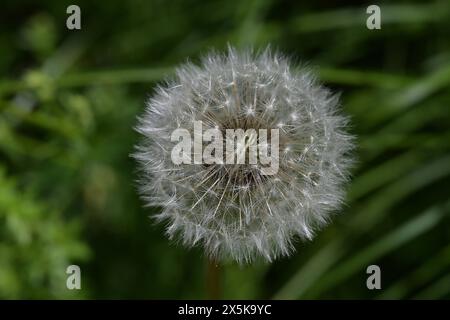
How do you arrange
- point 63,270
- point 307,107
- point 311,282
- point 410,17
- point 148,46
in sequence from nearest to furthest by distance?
1. point 307,107
2. point 63,270
3. point 311,282
4. point 410,17
5. point 148,46

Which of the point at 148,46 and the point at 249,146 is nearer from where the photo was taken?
the point at 249,146

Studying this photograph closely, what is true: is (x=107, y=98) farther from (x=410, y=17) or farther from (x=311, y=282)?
(x=410, y=17)

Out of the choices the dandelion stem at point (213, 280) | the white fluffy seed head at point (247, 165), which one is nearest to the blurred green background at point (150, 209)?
the dandelion stem at point (213, 280)

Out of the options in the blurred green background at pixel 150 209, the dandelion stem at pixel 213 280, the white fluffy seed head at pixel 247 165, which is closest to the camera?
the white fluffy seed head at pixel 247 165

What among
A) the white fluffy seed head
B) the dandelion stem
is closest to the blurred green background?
the dandelion stem

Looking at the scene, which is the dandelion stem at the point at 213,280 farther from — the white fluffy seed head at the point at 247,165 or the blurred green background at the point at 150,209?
the blurred green background at the point at 150,209

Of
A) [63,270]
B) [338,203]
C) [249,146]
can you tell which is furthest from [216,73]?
[63,270]
